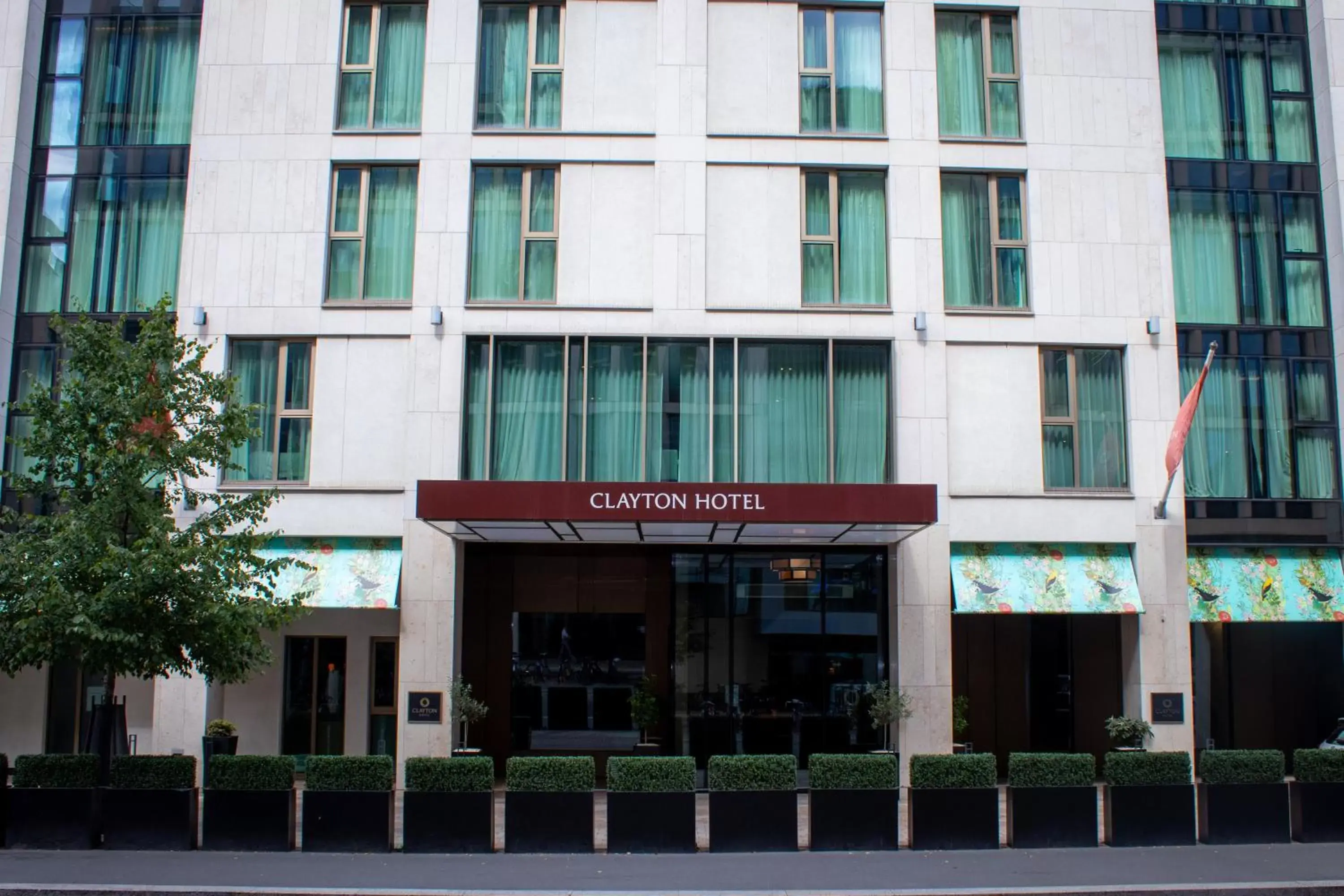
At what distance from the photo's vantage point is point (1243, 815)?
1546 centimetres

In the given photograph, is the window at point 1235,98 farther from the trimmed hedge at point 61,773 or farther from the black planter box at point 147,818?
the trimmed hedge at point 61,773

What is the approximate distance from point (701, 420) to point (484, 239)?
202 inches

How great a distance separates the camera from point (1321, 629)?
24406mm

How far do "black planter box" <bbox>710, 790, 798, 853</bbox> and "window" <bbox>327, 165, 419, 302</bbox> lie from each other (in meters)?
11.3

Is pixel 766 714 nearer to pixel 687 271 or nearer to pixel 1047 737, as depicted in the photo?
pixel 1047 737

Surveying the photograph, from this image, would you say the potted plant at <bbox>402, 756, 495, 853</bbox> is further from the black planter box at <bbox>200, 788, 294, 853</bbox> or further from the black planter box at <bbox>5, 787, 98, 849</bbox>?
the black planter box at <bbox>5, 787, 98, 849</bbox>

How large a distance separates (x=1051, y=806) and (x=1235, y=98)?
15397 millimetres

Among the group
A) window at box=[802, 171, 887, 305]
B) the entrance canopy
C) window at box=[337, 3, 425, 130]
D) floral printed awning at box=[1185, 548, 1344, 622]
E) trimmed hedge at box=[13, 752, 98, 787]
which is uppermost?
window at box=[337, 3, 425, 130]

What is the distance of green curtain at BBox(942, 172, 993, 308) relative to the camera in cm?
2244

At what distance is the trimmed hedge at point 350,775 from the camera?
15.0 m

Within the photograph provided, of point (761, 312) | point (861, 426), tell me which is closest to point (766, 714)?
point (861, 426)

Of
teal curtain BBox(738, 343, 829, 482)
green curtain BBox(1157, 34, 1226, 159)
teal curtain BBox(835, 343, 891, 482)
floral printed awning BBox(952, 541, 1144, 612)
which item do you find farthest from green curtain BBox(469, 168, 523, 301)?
green curtain BBox(1157, 34, 1226, 159)

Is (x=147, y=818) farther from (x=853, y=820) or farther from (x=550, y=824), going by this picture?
(x=853, y=820)

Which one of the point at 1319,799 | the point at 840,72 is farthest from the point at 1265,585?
the point at 840,72
